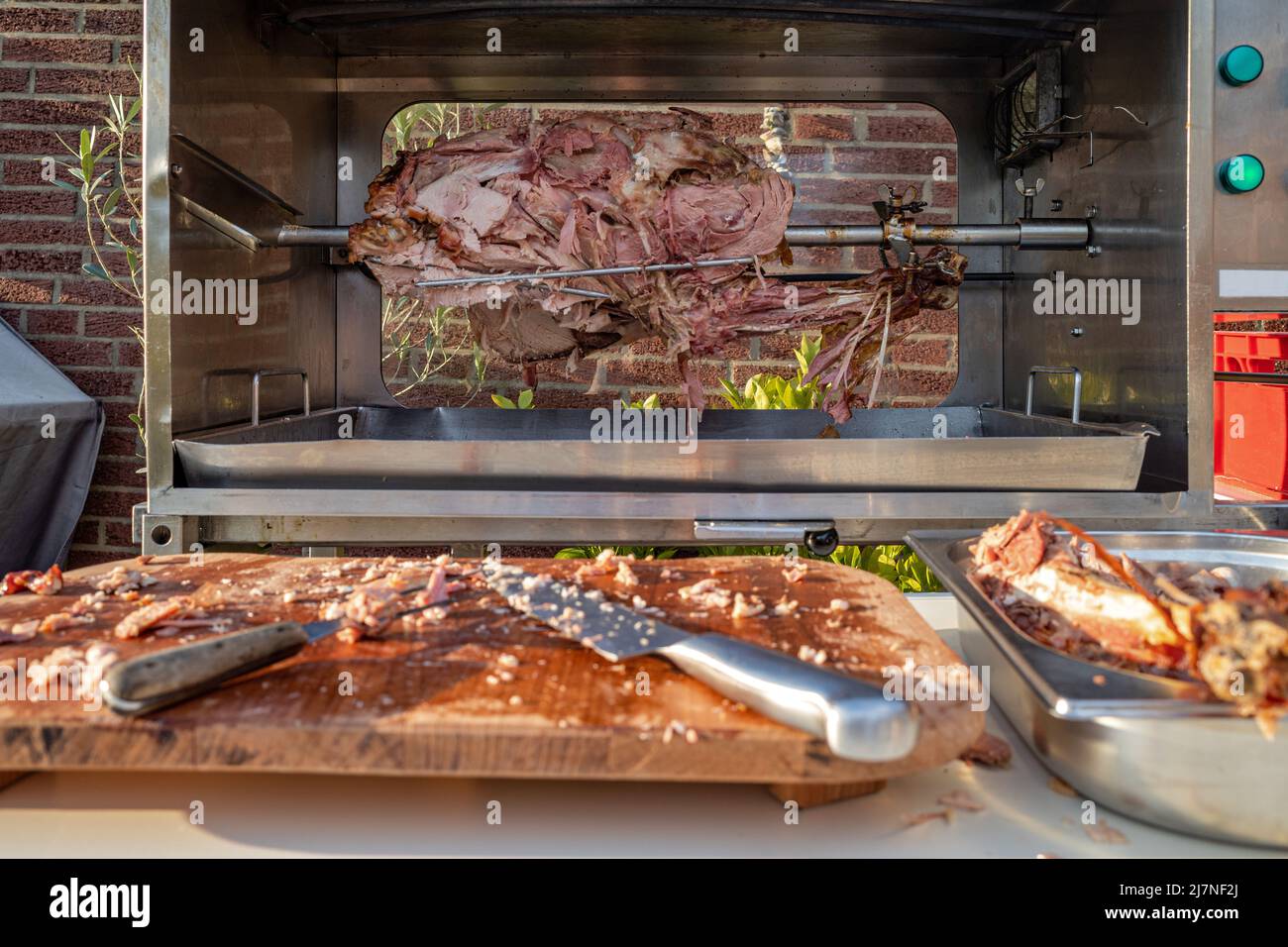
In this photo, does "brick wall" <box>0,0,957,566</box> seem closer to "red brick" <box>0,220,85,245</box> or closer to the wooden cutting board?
"red brick" <box>0,220,85,245</box>

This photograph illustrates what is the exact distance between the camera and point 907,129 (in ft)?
11.5

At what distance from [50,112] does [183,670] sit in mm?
3282

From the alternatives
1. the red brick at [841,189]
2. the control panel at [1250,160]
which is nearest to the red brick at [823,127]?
the red brick at [841,189]

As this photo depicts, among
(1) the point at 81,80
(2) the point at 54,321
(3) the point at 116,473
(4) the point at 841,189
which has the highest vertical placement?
(1) the point at 81,80

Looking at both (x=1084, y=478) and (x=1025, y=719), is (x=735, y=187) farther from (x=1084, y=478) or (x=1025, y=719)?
(x=1025, y=719)

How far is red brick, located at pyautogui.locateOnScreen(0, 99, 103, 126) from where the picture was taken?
3.36 metres

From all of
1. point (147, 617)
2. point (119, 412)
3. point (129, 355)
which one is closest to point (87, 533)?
point (119, 412)

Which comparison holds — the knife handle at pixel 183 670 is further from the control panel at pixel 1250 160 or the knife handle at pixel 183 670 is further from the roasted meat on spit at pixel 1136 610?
the control panel at pixel 1250 160

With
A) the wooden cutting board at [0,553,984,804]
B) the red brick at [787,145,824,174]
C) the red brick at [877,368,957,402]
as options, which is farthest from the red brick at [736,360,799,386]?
the wooden cutting board at [0,553,984,804]

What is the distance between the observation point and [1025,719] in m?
0.95

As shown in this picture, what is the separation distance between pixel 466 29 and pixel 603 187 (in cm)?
56

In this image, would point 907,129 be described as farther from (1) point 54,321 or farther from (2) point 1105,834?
(2) point 1105,834

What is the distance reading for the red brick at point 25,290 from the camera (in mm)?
3416
